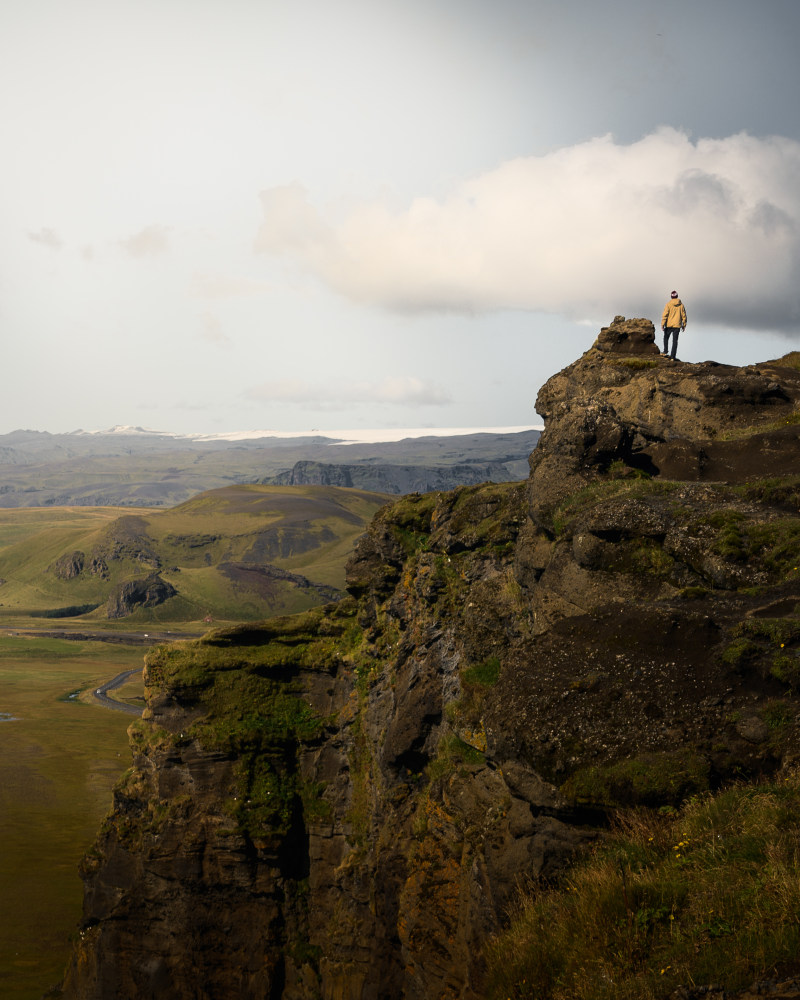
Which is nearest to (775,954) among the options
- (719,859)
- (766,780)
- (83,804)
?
(719,859)

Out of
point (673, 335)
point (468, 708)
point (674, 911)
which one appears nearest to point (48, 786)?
point (468, 708)

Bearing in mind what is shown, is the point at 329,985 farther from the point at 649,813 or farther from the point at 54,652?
the point at 54,652

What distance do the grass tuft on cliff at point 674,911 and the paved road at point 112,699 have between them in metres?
111

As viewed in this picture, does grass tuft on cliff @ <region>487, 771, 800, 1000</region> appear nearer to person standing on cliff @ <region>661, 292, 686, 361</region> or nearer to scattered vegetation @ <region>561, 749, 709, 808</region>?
scattered vegetation @ <region>561, 749, 709, 808</region>

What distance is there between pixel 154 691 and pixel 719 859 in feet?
93.2

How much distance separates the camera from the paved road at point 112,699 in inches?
4550

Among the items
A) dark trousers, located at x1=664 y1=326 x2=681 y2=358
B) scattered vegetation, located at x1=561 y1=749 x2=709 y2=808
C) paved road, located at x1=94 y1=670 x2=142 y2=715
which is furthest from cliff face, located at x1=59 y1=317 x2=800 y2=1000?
paved road, located at x1=94 y1=670 x2=142 y2=715

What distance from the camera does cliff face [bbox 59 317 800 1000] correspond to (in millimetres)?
13883

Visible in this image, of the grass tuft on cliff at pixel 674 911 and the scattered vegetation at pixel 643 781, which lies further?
the scattered vegetation at pixel 643 781

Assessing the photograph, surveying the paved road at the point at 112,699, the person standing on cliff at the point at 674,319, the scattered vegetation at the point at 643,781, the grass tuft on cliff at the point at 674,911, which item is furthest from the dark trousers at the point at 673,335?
the paved road at the point at 112,699

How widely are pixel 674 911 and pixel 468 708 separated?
14.1 metres

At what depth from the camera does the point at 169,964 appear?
30797 mm

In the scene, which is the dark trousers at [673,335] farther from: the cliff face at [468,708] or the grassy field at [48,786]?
the grassy field at [48,786]

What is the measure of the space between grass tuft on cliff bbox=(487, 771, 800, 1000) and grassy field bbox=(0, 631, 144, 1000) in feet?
113
